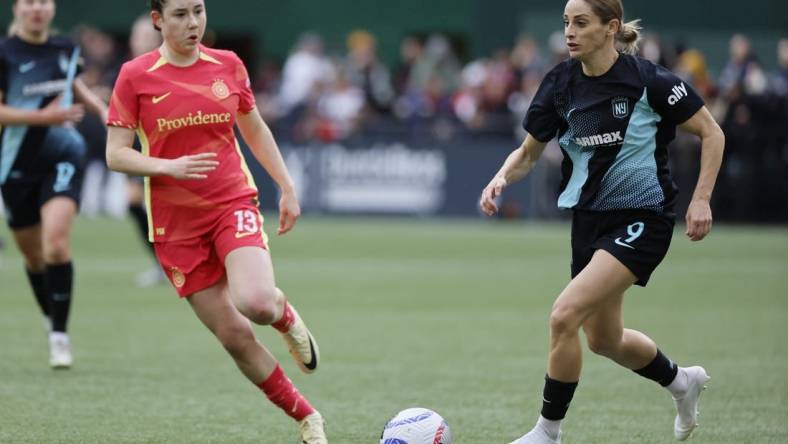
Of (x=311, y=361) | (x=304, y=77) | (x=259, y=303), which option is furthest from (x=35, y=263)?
(x=304, y=77)

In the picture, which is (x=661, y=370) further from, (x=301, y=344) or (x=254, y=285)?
(x=254, y=285)

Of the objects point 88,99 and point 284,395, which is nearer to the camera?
point 284,395

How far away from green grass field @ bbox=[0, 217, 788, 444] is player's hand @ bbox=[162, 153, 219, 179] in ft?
4.95

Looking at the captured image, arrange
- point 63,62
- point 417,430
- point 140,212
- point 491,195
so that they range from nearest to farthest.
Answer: point 417,430
point 491,195
point 63,62
point 140,212

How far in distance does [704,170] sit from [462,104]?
1796 cm

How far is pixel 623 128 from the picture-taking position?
22.4ft

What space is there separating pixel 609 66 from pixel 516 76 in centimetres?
1776

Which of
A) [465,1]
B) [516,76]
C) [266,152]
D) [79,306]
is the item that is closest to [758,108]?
[516,76]

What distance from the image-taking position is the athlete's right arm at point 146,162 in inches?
253

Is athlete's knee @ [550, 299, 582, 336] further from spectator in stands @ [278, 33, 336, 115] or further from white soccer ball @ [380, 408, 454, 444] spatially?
spectator in stands @ [278, 33, 336, 115]

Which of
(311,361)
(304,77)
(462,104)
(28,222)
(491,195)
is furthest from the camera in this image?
(304,77)

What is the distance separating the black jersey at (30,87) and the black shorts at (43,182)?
11 mm

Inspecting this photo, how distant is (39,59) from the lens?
31.6 feet

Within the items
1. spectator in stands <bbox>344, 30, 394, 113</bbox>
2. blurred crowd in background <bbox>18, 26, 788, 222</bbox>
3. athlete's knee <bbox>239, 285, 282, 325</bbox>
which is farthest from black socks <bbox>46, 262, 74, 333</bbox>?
spectator in stands <bbox>344, 30, 394, 113</bbox>
